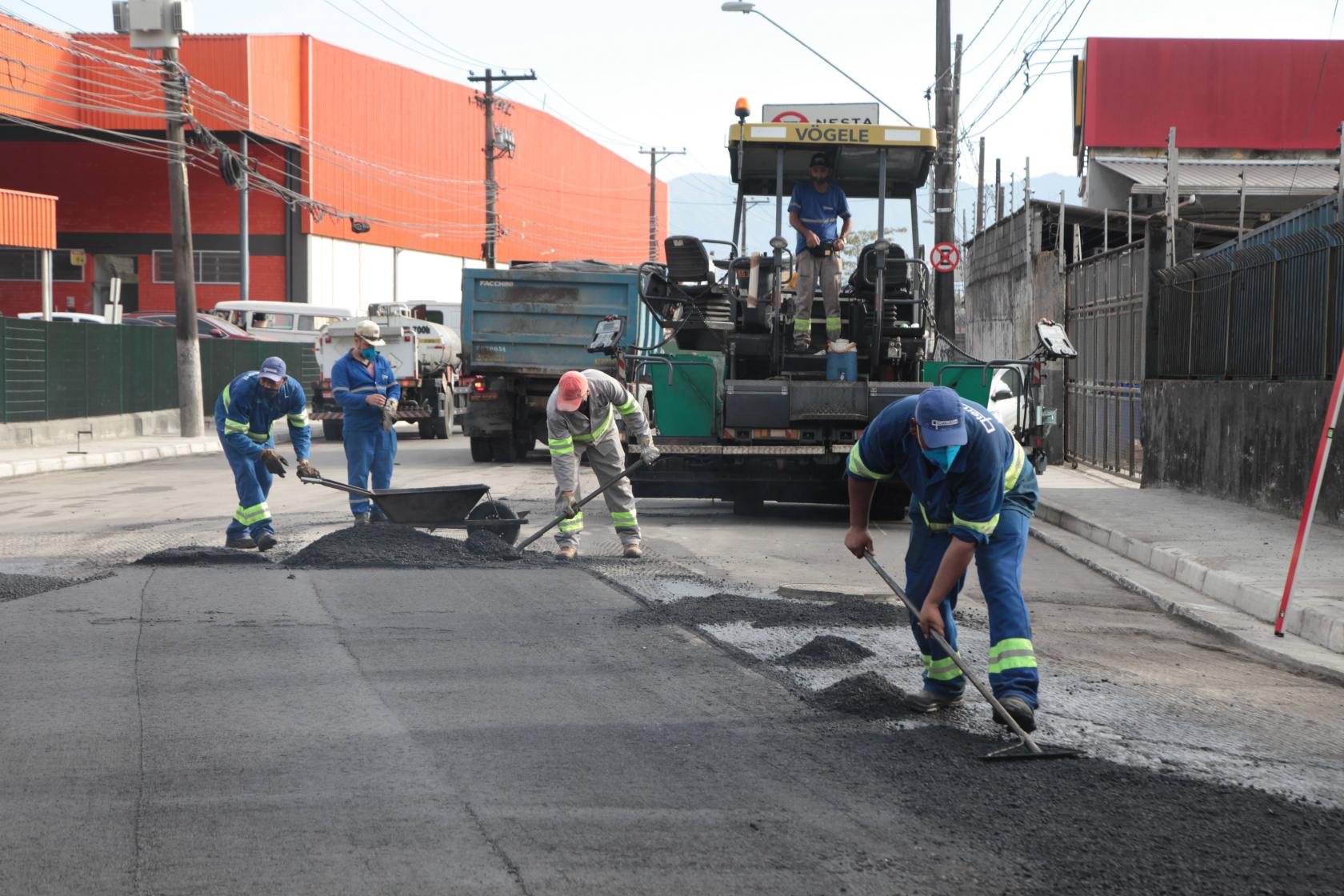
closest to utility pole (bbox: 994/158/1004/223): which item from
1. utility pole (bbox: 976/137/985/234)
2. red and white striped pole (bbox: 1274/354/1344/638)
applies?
utility pole (bbox: 976/137/985/234)

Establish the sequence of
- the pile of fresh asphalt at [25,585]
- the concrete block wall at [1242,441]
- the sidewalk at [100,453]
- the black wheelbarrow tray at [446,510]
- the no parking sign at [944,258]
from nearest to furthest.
Result: 1. the pile of fresh asphalt at [25,585]
2. the black wheelbarrow tray at [446,510]
3. the concrete block wall at [1242,441]
4. the sidewalk at [100,453]
5. the no parking sign at [944,258]

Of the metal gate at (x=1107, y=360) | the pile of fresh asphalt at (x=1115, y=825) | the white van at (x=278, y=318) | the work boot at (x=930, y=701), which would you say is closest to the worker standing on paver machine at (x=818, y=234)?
the metal gate at (x=1107, y=360)

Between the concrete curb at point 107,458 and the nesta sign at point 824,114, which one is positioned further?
the concrete curb at point 107,458

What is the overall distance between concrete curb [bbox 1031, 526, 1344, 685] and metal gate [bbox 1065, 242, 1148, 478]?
23.1 feet

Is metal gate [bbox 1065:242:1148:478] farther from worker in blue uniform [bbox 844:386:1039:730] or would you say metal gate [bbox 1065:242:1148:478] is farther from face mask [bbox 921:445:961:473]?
face mask [bbox 921:445:961:473]

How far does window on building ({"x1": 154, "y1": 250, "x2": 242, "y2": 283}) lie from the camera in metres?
47.0

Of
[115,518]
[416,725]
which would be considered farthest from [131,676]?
[115,518]

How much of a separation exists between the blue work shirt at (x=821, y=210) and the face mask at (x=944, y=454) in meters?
7.49

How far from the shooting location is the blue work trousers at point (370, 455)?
12.3 m

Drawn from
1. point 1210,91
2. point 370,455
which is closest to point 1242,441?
point 370,455

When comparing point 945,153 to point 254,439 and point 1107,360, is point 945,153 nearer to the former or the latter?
point 1107,360

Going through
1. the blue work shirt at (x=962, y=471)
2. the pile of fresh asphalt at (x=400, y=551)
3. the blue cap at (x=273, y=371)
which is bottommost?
the pile of fresh asphalt at (x=400, y=551)

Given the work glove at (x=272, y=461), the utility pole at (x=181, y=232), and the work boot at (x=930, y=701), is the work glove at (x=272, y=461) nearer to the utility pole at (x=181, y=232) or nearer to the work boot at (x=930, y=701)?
the work boot at (x=930, y=701)

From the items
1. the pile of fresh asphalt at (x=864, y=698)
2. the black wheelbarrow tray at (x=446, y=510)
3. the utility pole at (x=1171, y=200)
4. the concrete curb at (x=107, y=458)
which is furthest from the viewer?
the concrete curb at (x=107, y=458)
